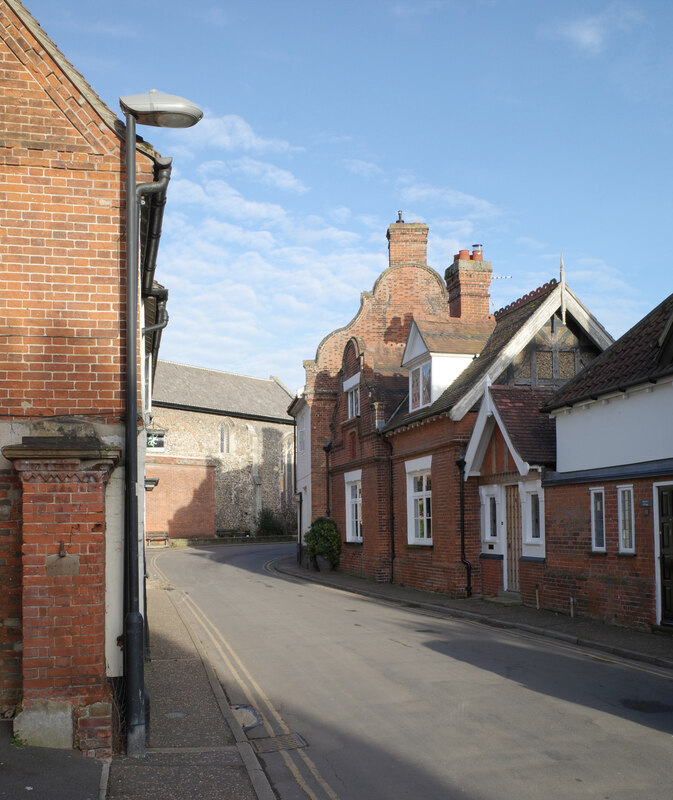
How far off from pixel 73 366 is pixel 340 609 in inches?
464

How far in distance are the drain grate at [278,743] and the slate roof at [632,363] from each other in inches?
334

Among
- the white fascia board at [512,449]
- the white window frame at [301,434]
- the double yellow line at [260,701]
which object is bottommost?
the double yellow line at [260,701]

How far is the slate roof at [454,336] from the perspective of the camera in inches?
906

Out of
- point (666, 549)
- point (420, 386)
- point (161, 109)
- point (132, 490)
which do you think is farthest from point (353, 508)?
point (161, 109)

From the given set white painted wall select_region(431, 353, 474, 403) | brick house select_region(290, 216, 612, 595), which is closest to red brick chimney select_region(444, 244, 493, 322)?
brick house select_region(290, 216, 612, 595)

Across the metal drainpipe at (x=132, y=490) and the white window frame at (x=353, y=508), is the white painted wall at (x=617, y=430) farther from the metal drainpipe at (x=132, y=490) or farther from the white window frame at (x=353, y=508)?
the white window frame at (x=353, y=508)

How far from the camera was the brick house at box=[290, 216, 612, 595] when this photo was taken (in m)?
20.5

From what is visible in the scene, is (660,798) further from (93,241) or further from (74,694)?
(93,241)

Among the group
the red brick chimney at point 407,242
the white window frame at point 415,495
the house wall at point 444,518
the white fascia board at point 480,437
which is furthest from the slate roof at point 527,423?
the red brick chimney at point 407,242

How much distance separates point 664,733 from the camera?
7.74 m

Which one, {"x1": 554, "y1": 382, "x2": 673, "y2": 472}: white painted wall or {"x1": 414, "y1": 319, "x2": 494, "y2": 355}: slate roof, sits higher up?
{"x1": 414, "y1": 319, "x2": 494, "y2": 355}: slate roof

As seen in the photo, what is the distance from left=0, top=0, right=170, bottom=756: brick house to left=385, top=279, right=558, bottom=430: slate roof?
13.5 m

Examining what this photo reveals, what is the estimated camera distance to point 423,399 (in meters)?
23.7

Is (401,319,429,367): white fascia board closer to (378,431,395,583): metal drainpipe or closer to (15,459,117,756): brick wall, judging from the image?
(378,431,395,583): metal drainpipe
